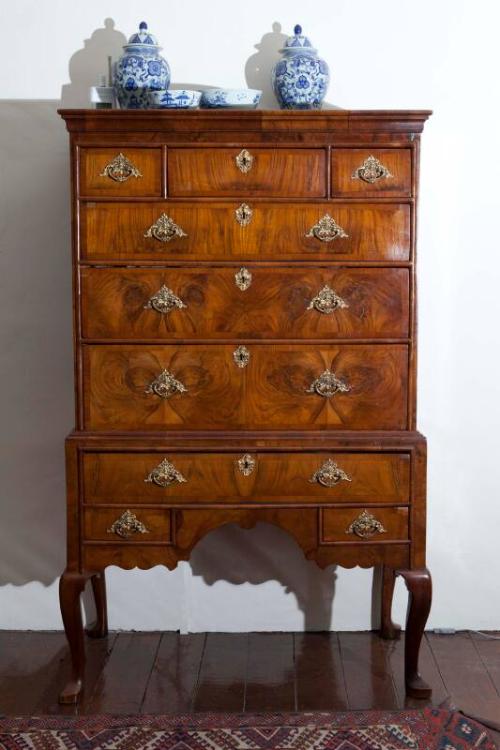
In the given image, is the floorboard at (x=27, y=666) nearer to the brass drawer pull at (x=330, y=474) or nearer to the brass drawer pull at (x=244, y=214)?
the brass drawer pull at (x=330, y=474)

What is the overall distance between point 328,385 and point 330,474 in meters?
0.25

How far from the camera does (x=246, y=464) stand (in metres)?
2.70

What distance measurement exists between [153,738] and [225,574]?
32.3 inches

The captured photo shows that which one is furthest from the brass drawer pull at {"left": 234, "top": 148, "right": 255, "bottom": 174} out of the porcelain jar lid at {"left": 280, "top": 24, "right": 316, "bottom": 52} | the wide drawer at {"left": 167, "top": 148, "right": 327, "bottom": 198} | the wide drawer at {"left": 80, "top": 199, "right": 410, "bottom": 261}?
the porcelain jar lid at {"left": 280, "top": 24, "right": 316, "bottom": 52}

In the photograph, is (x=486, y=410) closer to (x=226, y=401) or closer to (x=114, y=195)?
(x=226, y=401)

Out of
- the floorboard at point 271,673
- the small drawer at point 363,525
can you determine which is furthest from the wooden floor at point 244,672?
the small drawer at point 363,525

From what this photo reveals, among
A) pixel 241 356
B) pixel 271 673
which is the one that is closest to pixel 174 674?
pixel 271 673

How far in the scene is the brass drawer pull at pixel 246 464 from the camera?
2691mm

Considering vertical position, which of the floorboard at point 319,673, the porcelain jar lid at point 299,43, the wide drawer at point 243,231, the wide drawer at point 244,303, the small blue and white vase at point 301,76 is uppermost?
the porcelain jar lid at point 299,43

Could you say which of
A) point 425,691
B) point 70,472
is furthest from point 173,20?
point 425,691

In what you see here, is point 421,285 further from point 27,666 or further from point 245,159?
point 27,666

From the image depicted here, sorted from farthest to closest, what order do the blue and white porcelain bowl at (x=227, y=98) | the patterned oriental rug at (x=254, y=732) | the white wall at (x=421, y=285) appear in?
the white wall at (x=421, y=285)
the blue and white porcelain bowl at (x=227, y=98)
the patterned oriental rug at (x=254, y=732)

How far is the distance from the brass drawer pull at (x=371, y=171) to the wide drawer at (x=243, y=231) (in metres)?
0.08

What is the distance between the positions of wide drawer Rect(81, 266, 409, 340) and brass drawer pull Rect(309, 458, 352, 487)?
14.5 inches
